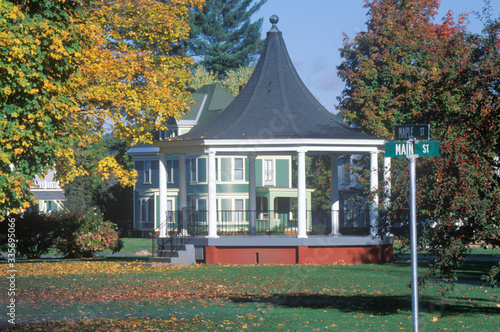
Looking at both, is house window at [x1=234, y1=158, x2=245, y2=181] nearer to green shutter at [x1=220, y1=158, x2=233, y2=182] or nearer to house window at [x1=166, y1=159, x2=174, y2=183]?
green shutter at [x1=220, y1=158, x2=233, y2=182]

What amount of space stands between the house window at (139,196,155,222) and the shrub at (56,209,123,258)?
30.4m

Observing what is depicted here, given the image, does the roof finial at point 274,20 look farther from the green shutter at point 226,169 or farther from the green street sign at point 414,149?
the green shutter at point 226,169

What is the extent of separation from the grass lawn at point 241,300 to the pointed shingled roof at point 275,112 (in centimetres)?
549

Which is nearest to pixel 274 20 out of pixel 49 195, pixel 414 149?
pixel 414 149

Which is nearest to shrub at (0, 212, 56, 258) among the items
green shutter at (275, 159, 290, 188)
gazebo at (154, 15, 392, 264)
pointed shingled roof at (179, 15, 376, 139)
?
gazebo at (154, 15, 392, 264)

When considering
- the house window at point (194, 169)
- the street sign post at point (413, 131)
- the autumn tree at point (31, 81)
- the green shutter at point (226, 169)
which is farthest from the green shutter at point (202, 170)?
the street sign post at point (413, 131)

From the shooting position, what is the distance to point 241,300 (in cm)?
1720

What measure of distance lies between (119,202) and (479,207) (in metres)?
60.4

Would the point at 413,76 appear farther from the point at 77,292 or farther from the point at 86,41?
the point at 77,292

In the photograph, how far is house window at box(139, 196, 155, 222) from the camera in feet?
216

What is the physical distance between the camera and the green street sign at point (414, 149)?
10.2 meters

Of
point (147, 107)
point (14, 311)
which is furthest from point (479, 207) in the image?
point (147, 107)

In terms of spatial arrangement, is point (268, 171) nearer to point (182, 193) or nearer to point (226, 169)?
point (226, 169)

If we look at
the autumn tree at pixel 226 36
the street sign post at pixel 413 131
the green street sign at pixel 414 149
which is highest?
the autumn tree at pixel 226 36
